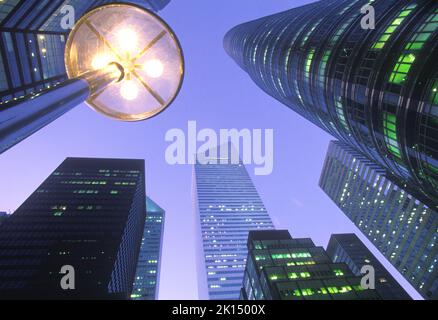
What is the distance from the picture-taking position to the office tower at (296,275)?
46.9 metres

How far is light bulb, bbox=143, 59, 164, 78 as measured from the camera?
5.66m

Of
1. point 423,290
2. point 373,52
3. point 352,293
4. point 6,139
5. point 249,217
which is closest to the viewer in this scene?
point 6,139

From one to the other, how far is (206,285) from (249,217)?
168 ft

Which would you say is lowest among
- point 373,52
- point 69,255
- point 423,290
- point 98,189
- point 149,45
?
point 423,290

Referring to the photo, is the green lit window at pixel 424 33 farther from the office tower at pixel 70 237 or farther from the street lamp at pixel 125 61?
the office tower at pixel 70 237

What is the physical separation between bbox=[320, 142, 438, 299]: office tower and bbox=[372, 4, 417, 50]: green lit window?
7011cm

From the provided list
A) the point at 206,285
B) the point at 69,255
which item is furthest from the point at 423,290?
the point at 69,255

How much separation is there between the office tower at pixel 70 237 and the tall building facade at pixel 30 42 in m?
37.8

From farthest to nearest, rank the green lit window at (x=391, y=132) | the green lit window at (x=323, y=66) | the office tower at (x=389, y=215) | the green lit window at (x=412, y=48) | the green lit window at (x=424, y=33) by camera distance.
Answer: the office tower at (x=389, y=215) → the green lit window at (x=323, y=66) → the green lit window at (x=391, y=132) → the green lit window at (x=412, y=48) → the green lit window at (x=424, y=33)

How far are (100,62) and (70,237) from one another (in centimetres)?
7539

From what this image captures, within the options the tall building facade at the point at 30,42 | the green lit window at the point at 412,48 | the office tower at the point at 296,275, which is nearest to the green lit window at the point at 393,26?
the green lit window at the point at 412,48

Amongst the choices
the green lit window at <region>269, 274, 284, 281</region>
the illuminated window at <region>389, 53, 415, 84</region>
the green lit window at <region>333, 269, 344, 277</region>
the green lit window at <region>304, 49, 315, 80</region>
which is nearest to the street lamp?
the illuminated window at <region>389, 53, 415, 84</region>

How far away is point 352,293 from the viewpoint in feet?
157
